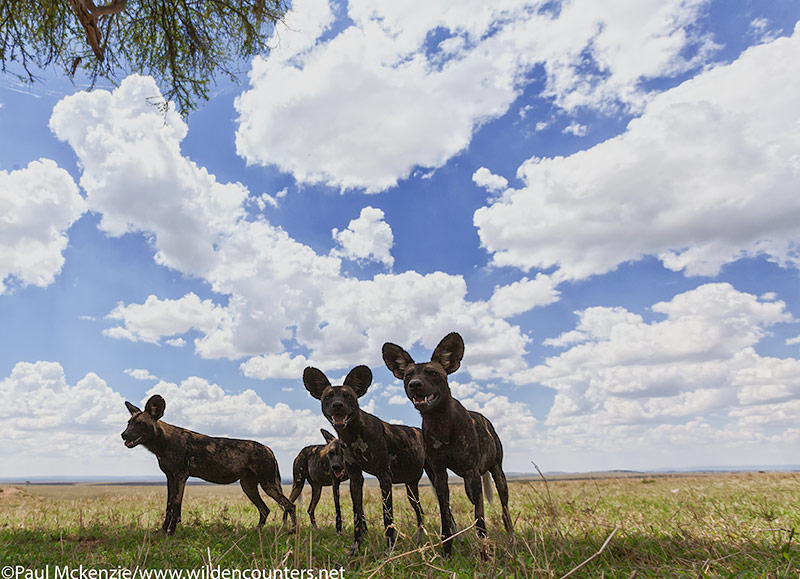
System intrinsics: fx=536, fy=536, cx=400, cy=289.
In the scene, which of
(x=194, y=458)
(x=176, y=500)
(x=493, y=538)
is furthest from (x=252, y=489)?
(x=493, y=538)

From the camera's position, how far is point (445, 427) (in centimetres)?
Answer: 746

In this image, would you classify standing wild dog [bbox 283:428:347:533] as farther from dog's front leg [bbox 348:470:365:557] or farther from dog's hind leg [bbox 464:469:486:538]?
dog's hind leg [bbox 464:469:486:538]

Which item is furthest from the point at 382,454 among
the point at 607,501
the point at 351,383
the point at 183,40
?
the point at 183,40

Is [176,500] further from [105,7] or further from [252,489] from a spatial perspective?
[105,7]

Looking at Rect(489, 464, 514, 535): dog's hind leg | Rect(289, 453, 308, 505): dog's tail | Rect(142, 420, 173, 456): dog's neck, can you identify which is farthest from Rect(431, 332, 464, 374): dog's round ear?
Rect(142, 420, 173, 456): dog's neck

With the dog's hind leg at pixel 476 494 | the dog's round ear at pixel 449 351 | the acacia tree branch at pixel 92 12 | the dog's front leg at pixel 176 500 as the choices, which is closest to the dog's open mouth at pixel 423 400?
the dog's round ear at pixel 449 351

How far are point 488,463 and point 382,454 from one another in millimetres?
1681

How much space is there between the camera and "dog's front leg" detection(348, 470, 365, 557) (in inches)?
308

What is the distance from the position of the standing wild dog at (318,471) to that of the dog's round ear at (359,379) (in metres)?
1.77

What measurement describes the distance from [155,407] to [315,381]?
15.1 ft

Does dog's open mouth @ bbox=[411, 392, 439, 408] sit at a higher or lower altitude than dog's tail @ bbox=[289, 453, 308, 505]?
higher

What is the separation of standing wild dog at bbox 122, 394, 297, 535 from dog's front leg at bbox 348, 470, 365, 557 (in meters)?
2.83

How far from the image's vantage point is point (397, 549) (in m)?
7.27

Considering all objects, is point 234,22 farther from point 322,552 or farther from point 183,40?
point 322,552
